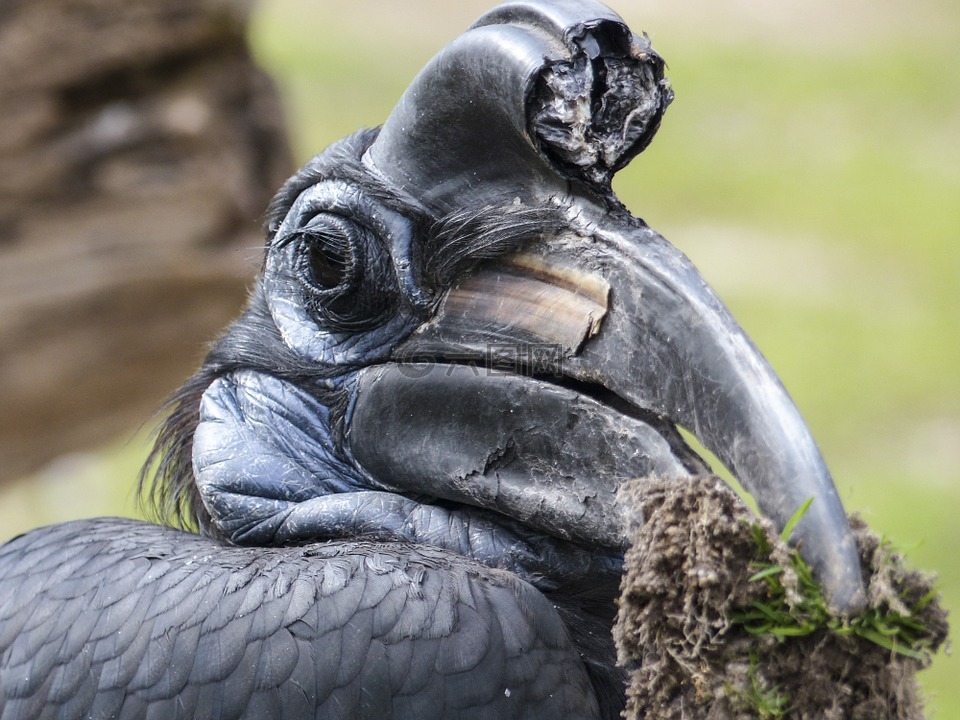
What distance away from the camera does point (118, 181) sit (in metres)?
5.91

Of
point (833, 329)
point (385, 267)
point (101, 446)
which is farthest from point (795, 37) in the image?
point (385, 267)

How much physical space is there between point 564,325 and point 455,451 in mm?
357

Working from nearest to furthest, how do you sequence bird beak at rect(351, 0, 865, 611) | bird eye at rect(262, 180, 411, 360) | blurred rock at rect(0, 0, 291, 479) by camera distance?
bird beak at rect(351, 0, 865, 611) < bird eye at rect(262, 180, 411, 360) < blurred rock at rect(0, 0, 291, 479)

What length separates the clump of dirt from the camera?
1.97 metres

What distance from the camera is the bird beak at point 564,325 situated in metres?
2.20

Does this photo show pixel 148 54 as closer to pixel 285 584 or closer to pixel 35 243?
pixel 35 243

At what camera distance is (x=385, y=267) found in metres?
2.87

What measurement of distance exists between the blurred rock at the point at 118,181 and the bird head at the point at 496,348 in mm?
2884

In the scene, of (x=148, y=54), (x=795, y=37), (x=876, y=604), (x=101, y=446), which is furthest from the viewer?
(x=795, y=37)

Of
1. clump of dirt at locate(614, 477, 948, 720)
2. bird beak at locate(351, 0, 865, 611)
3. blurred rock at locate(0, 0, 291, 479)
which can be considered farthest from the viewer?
blurred rock at locate(0, 0, 291, 479)

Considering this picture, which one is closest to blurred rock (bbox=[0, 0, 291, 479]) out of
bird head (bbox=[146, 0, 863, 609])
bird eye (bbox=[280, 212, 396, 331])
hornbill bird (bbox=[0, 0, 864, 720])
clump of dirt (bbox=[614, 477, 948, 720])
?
bird head (bbox=[146, 0, 863, 609])

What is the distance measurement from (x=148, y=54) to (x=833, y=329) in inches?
238

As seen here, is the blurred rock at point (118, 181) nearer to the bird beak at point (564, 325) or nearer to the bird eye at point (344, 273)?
the bird eye at point (344, 273)

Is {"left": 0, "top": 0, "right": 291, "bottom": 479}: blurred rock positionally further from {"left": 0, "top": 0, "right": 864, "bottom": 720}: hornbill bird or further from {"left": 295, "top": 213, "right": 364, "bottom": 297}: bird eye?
{"left": 0, "top": 0, "right": 864, "bottom": 720}: hornbill bird
